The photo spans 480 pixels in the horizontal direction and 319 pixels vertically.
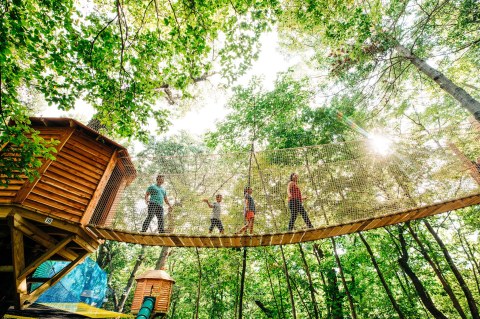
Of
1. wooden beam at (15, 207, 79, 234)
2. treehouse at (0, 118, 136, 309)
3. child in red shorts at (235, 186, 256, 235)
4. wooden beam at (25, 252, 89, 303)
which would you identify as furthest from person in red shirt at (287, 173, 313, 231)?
wooden beam at (25, 252, 89, 303)

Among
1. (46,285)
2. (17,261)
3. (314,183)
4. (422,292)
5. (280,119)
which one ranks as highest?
(280,119)

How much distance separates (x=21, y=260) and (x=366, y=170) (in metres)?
6.32

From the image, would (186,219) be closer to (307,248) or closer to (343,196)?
(343,196)

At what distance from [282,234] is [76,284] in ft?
20.6

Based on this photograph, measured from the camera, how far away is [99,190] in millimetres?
4336

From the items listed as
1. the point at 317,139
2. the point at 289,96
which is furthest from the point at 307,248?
the point at 289,96

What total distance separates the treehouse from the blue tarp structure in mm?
1464

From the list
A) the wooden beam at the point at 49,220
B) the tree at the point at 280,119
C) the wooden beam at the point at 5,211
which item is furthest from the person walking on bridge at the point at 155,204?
the tree at the point at 280,119

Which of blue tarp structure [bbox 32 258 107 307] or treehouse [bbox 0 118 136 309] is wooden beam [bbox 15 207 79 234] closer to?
treehouse [bbox 0 118 136 309]

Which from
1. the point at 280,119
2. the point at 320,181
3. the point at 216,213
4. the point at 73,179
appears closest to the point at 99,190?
the point at 73,179

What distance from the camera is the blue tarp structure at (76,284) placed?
6.40m

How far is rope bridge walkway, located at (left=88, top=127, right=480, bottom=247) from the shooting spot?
455 cm

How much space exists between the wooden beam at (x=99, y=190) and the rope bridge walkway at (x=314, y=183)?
0.75ft

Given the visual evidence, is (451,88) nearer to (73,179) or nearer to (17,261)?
(73,179)
